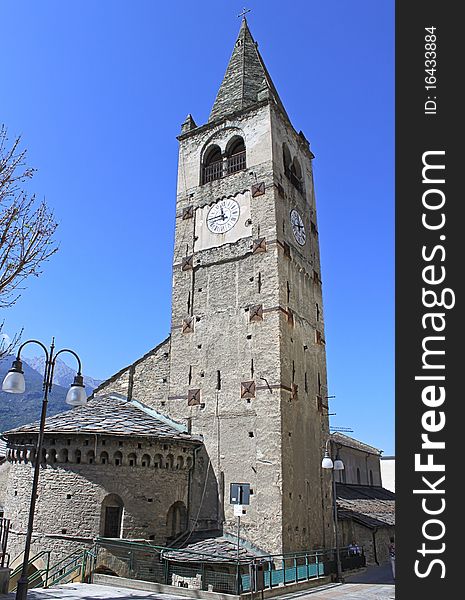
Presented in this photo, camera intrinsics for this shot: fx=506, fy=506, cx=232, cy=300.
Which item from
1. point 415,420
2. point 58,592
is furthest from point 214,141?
point 415,420

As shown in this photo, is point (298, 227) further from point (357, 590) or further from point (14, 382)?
point (14, 382)

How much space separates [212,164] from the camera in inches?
1243

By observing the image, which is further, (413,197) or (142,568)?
(142,568)

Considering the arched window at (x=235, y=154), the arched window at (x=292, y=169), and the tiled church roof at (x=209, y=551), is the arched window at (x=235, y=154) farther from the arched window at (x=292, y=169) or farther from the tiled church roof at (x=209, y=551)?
the tiled church roof at (x=209, y=551)

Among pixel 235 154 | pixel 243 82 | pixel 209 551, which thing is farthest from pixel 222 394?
pixel 243 82

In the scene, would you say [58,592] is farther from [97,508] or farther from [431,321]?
[431,321]

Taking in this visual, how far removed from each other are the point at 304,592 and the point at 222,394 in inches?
384

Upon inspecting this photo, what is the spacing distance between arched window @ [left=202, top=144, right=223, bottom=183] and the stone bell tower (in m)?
0.10

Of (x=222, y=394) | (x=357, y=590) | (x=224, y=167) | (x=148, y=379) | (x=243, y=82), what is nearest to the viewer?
(x=357, y=590)

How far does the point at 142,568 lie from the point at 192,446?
246 inches

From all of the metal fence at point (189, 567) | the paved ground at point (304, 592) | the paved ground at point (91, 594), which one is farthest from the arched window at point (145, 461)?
the paved ground at point (91, 594)

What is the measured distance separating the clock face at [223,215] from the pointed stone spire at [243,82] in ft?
21.2

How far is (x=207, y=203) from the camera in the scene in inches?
1185

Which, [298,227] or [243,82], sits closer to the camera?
[298,227]
